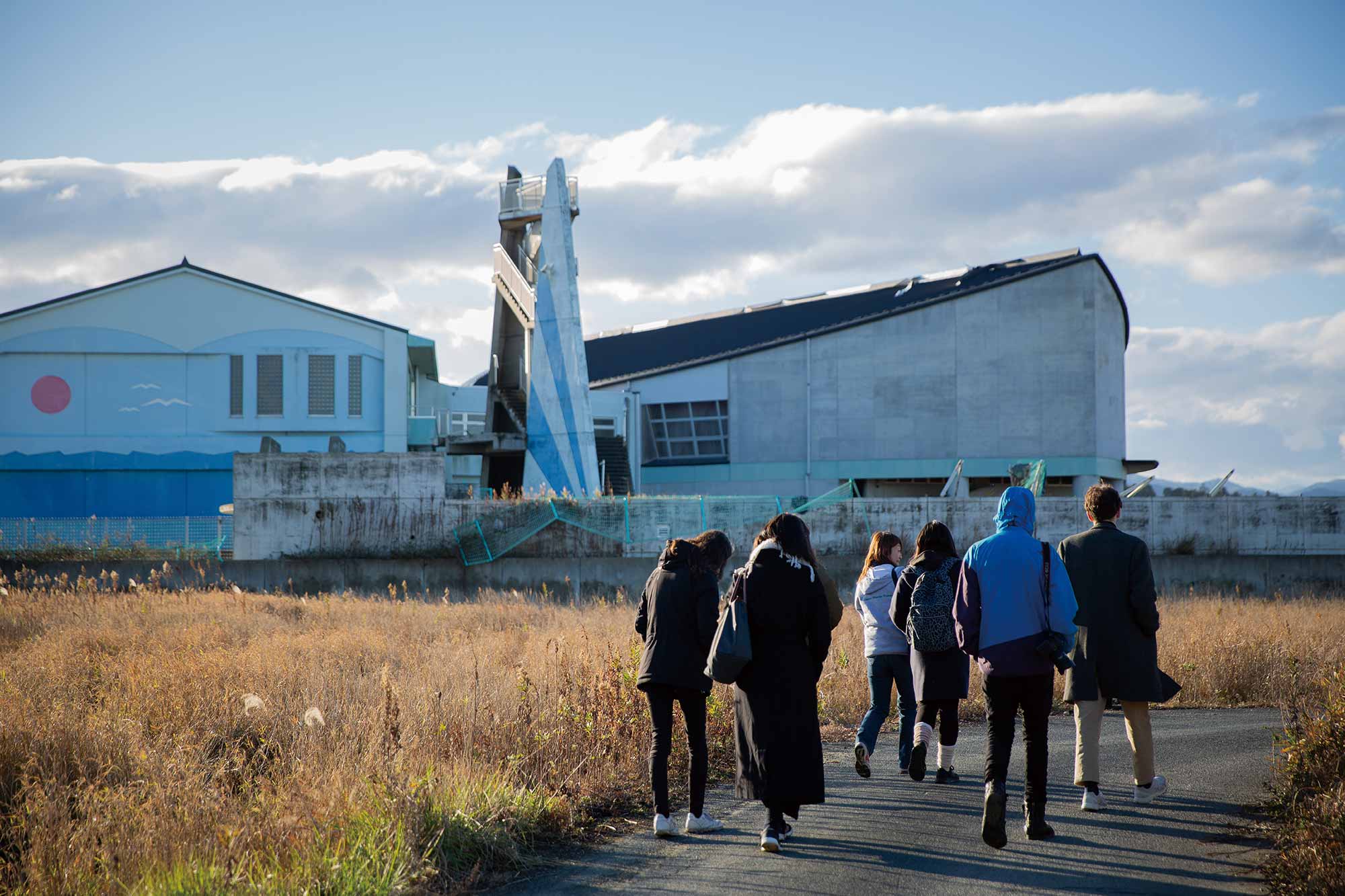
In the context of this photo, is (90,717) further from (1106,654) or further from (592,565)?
(592,565)

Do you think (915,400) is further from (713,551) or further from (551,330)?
(713,551)

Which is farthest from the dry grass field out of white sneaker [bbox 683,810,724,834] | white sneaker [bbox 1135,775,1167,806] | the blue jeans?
white sneaker [bbox 1135,775,1167,806]

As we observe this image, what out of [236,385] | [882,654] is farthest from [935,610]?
[236,385]

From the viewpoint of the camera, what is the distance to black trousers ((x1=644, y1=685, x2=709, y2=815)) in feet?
22.5

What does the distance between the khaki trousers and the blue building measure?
3452cm

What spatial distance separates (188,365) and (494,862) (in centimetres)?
3723

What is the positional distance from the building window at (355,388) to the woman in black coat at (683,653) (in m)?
35.1

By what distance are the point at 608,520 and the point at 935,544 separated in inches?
733

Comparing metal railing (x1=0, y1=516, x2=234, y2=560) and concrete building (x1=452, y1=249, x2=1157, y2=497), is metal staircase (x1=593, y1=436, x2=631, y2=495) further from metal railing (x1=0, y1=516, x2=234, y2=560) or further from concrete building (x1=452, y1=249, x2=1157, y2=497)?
metal railing (x1=0, y1=516, x2=234, y2=560)

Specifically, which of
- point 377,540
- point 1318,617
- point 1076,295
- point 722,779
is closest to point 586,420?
point 377,540

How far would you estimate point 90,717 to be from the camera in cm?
775

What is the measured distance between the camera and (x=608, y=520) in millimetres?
26156

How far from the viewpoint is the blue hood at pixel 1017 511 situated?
6812 mm

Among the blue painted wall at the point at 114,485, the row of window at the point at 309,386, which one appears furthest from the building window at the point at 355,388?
the blue painted wall at the point at 114,485
